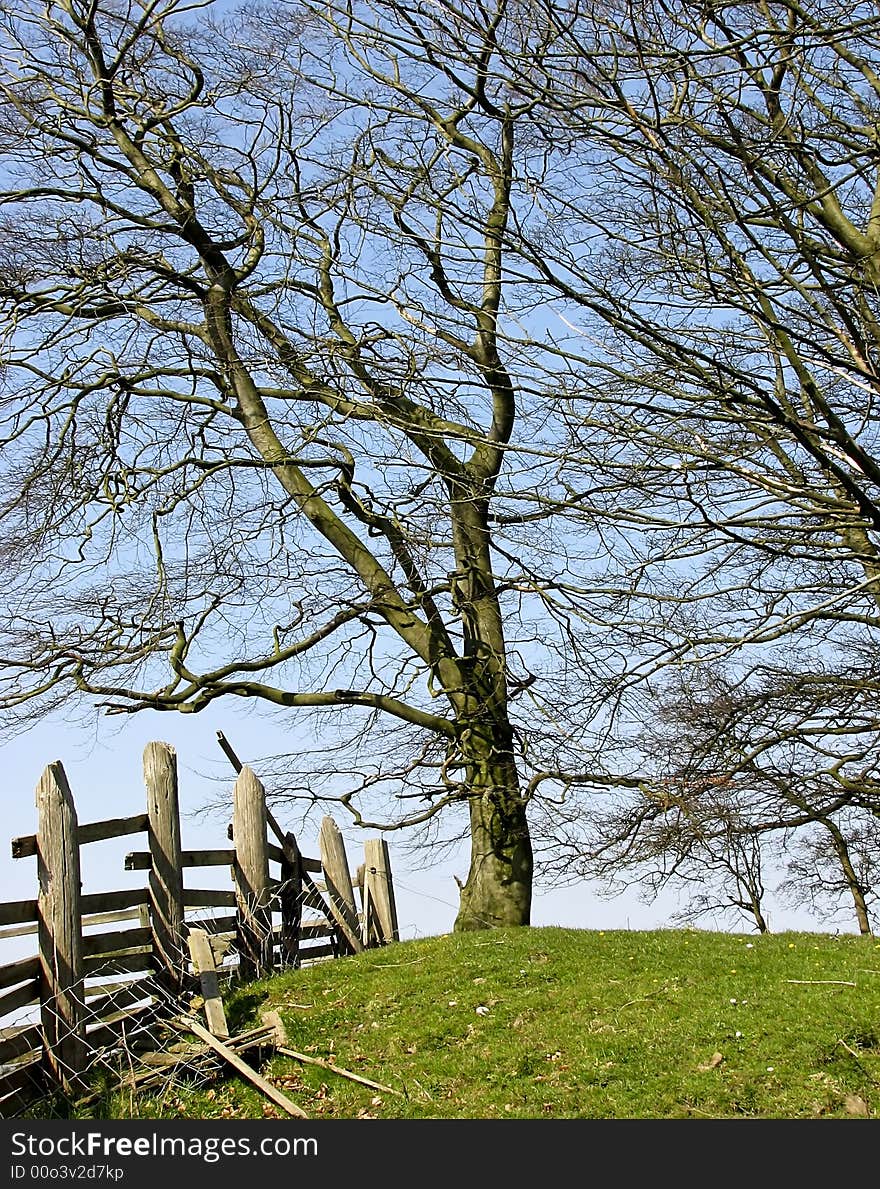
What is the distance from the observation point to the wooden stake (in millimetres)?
9141

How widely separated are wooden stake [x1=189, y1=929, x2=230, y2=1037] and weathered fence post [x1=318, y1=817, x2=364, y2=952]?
376cm

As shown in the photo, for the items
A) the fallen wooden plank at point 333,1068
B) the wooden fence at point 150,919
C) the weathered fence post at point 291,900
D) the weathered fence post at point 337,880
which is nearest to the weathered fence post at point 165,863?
the wooden fence at point 150,919

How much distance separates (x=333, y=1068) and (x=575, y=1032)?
1922mm

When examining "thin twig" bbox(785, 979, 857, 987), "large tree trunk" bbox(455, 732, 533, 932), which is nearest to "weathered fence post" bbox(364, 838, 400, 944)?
"large tree trunk" bbox(455, 732, 533, 932)

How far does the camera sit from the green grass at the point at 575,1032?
7777mm

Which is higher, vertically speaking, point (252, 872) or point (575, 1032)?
point (252, 872)

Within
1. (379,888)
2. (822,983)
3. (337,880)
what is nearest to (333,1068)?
(822,983)

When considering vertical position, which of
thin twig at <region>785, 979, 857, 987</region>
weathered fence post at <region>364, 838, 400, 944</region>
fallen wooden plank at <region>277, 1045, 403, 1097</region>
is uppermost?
weathered fence post at <region>364, 838, 400, 944</region>

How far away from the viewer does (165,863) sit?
11.0 metres

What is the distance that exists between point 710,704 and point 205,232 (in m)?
7.94

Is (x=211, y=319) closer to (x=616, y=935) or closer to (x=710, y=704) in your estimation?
(x=710, y=704)

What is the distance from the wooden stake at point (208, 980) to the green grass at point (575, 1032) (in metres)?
0.57

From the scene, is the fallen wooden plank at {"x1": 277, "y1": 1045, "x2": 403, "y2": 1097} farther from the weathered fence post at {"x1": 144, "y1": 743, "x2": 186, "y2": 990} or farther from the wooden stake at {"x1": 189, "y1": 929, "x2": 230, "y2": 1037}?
the weathered fence post at {"x1": 144, "y1": 743, "x2": 186, "y2": 990}

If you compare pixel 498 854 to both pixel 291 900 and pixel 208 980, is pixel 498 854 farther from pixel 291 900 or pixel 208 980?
pixel 208 980
